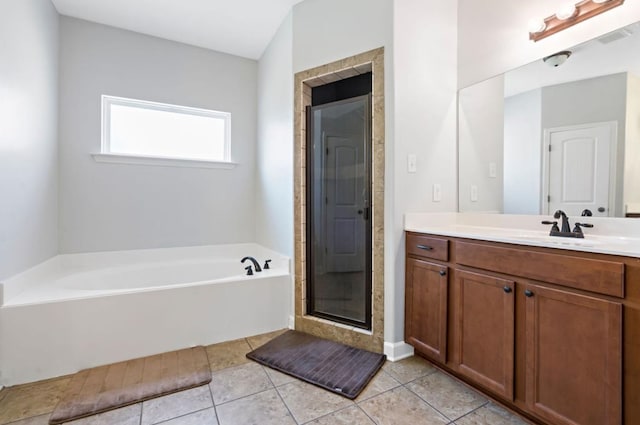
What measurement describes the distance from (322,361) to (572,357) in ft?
4.40

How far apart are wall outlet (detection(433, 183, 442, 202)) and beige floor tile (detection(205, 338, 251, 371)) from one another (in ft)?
5.71

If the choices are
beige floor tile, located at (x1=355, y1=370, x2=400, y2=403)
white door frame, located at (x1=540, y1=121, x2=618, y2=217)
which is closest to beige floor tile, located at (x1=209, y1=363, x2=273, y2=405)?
beige floor tile, located at (x1=355, y1=370, x2=400, y2=403)

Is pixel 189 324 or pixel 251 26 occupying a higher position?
pixel 251 26

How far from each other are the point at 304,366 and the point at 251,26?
2.93m

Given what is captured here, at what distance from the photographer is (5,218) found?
185 cm

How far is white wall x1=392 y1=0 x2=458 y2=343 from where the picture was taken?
206 centimetres

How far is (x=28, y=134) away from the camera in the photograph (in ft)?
7.03

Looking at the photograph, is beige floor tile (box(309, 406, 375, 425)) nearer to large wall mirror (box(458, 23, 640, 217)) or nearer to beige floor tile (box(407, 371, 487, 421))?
beige floor tile (box(407, 371, 487, 421))

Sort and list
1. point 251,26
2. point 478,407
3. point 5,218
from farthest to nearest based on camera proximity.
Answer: point 251,26 < point 5,218 < point 478,407

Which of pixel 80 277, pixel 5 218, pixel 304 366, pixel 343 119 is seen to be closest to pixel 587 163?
pixel 343 119

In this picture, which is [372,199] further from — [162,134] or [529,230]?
[162,134]

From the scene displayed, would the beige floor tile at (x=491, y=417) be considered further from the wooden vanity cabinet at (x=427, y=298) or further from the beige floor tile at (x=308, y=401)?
the beige floor tile at (x=308, y=401)

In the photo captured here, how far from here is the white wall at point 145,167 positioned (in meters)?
2.76

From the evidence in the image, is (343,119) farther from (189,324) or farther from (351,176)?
(189,324)
